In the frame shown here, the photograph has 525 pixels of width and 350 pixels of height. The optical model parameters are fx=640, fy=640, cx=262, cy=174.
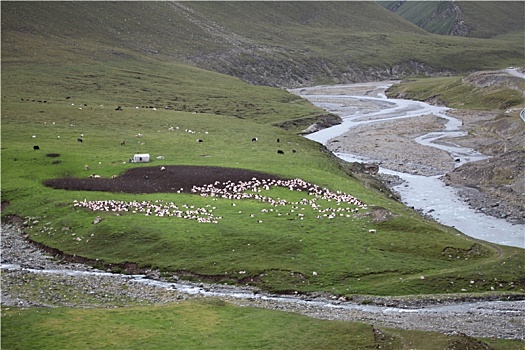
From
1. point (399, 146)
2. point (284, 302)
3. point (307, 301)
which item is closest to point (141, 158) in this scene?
point (284, 302)

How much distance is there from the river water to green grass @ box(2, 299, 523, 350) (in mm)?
25126

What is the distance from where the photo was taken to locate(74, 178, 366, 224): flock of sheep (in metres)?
55.2

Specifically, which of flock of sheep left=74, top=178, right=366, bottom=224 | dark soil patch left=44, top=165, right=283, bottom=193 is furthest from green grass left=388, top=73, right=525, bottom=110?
dark soil patch left=44, top=165, right=283, bottom=193

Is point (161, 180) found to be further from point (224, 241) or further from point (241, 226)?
point (224, 241)

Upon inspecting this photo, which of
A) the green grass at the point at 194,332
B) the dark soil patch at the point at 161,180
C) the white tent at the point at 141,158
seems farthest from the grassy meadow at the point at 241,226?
the green grass at the point at 194,332

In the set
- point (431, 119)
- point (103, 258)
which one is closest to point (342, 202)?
point (103, 258)

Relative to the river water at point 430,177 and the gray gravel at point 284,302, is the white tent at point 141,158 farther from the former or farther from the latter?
the river water at point 430,177

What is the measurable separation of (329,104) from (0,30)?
9397cm

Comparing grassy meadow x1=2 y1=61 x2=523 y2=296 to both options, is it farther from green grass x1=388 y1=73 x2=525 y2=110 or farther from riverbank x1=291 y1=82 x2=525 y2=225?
green grass x1=388 y1=73 x2=525 y2=110

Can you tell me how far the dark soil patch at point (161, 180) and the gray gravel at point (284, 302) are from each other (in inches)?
640

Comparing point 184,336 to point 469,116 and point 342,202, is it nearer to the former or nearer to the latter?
point 342,202

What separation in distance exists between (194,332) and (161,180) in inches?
1239

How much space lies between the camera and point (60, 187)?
6400cm

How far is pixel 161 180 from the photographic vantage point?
6438cm
